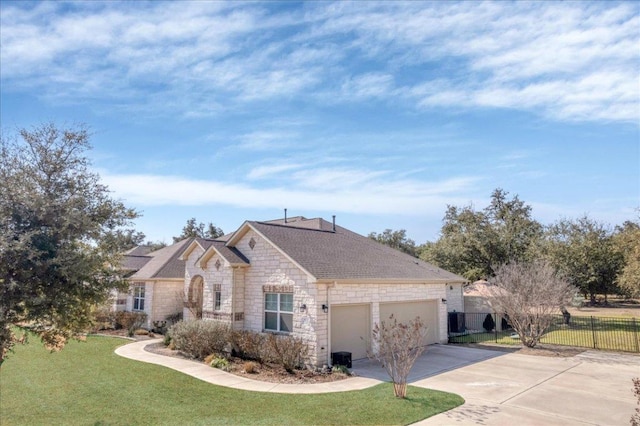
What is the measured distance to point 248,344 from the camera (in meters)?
15.1

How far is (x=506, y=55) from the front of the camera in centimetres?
1197

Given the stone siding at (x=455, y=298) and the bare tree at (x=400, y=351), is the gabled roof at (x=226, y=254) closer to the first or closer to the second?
the bare tree at (x=400, y=351)

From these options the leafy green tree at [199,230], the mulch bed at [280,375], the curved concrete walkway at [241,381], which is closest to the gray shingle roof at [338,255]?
the mulch bed at [280,375]

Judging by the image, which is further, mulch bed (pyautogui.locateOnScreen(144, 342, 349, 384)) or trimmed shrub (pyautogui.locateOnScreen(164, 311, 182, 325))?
trimmed shrub (pyautogui.locateOnScreen(164, 311, 182, 325))

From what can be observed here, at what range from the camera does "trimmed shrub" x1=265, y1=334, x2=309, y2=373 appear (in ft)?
43.9

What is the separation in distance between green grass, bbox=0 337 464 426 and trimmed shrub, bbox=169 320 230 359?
215 cm

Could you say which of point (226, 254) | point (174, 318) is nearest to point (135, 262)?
point (174, 318)

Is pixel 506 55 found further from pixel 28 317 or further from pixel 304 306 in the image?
pixel 28 317

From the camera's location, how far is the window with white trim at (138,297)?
24984 mm

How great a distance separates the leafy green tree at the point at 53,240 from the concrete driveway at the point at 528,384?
8223 mm

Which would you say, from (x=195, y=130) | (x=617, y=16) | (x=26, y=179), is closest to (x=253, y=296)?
(x=195, y=130)

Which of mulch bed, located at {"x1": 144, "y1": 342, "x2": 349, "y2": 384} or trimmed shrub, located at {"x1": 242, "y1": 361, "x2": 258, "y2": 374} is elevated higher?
trimmed shrub, located at {"x1": 242, "y1": 361, "x2": 258, "y2": 374}

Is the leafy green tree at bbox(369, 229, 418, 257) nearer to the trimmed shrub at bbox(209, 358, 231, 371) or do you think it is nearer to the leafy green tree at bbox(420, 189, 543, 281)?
the leafy green tree at bbox(420, 189, 543, 281)

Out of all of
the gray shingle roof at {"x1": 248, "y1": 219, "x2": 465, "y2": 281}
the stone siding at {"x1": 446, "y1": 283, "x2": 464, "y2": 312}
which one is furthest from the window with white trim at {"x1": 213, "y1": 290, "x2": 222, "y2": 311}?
the stone siding at {"x1": 446, "y1": 283, "x2": 464, "y2": 312}
